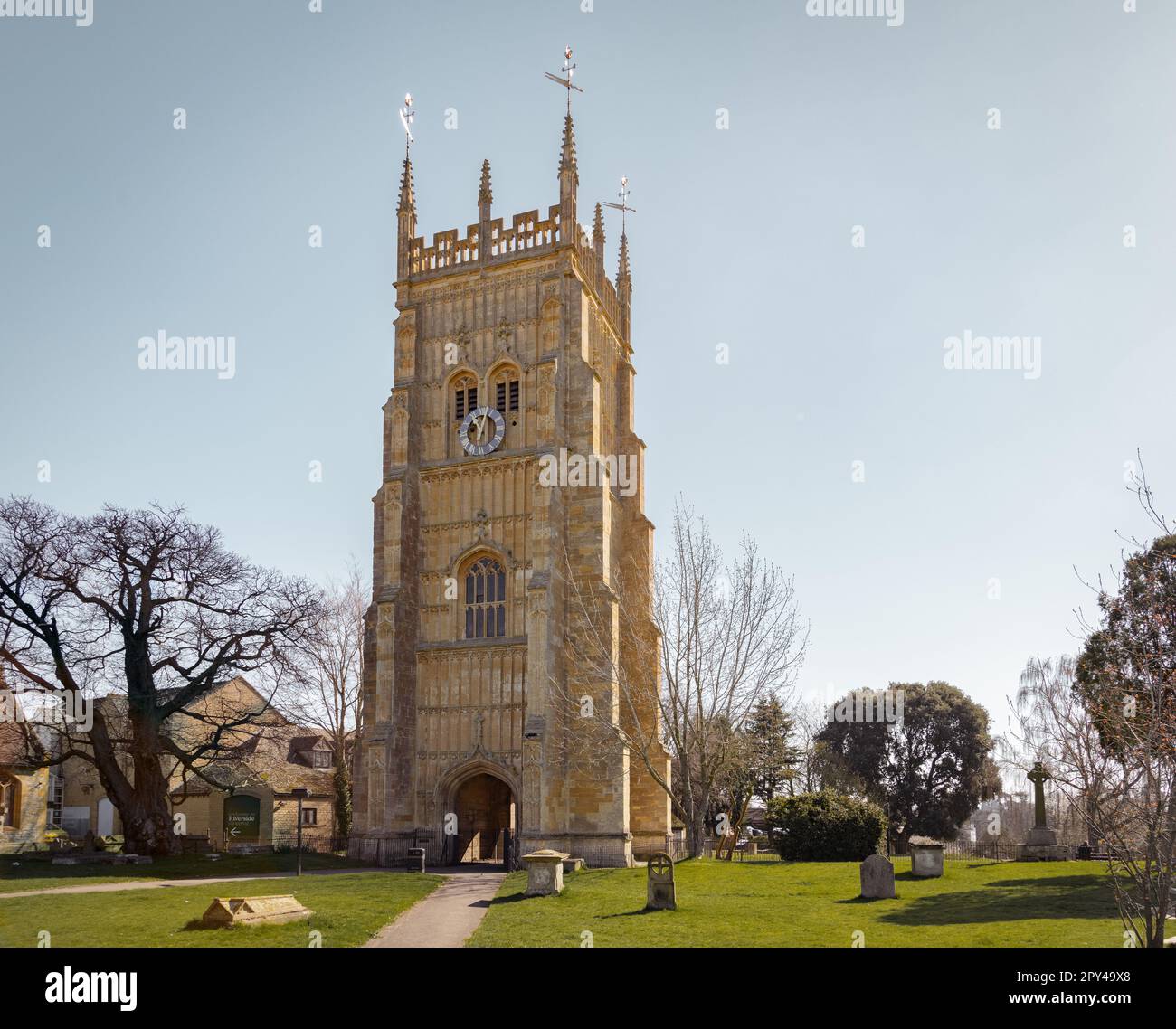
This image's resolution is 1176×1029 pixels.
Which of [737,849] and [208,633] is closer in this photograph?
[208,633]

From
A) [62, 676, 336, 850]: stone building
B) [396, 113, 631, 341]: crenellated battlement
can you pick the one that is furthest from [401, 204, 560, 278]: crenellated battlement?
[62, 676, 336, 850]: stone building

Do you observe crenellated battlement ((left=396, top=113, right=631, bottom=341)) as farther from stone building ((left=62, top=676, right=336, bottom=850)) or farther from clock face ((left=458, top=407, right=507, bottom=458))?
stone building ((left=62, top=676, right=336, bottom=850))

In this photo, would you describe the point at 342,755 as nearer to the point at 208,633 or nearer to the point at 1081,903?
the point at 208,633

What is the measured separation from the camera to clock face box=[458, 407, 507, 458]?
3709cm

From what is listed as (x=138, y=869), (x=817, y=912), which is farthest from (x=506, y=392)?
(x=817, y=912)

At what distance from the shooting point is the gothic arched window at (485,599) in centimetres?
3572

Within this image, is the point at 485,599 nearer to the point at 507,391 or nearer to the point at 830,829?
the point at 507,391

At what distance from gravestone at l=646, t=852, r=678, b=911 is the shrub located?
13.5 metres

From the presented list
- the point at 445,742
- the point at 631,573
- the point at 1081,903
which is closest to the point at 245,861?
the point at 445,742

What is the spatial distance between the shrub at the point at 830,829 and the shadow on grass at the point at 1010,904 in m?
8.62
